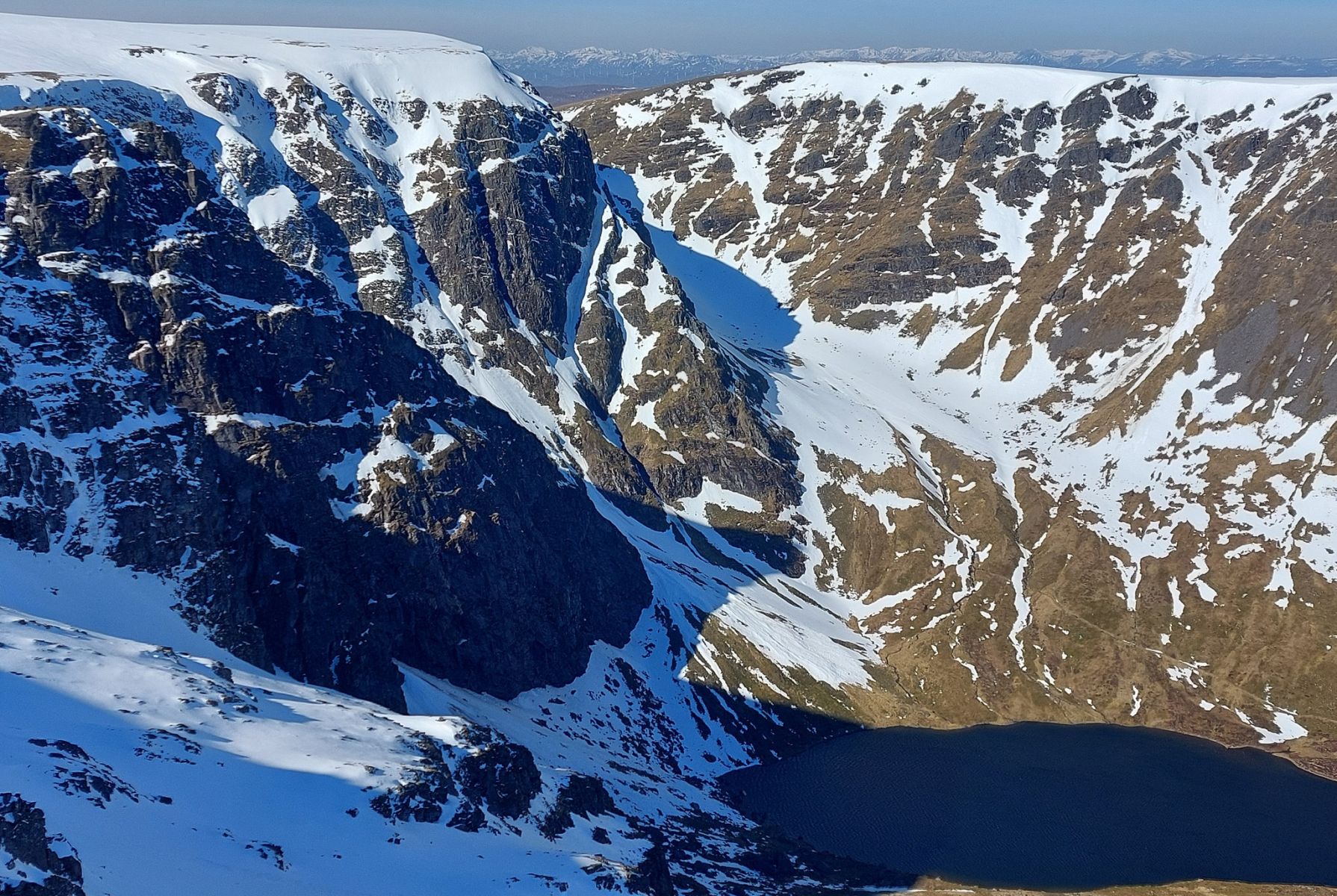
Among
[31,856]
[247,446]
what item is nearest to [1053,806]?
[247,446]

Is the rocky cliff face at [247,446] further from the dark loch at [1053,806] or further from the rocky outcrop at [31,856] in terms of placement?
the rocky outcrop at [31,856]

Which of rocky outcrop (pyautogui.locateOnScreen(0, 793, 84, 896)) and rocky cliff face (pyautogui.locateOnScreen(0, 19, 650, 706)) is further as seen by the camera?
rocky cliff face (pyautogui.locateOnScreen(0, 19, 650, 706))

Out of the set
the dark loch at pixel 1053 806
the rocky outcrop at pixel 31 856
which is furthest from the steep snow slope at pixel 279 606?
the dark loch at pixel 1053 806

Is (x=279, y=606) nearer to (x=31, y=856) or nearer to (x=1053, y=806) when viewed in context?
(x=31, y=856)

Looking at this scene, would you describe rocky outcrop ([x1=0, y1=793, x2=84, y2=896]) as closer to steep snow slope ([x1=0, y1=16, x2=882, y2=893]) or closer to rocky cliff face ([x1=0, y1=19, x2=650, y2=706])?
steep snow slope ([x1=0, y1=16, x2=882, y2=893])

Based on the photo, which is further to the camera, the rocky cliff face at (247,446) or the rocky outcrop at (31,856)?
the rocky cliff face at (247,446)

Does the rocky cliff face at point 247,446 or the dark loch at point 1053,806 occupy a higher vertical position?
the rocky cliff face at point 247,446

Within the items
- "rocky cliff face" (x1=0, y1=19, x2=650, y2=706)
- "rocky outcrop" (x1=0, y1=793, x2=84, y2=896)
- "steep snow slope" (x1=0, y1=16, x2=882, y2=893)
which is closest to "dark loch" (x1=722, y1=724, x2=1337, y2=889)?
"steep snow slope" (x1=0, y1=16, x2=882, y2=893)

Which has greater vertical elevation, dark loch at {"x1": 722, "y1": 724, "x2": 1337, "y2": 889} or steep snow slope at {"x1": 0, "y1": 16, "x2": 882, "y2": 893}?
steep snow slope at {"x1": 0, "y1": 16, "x2": 882, "y2": 893}
